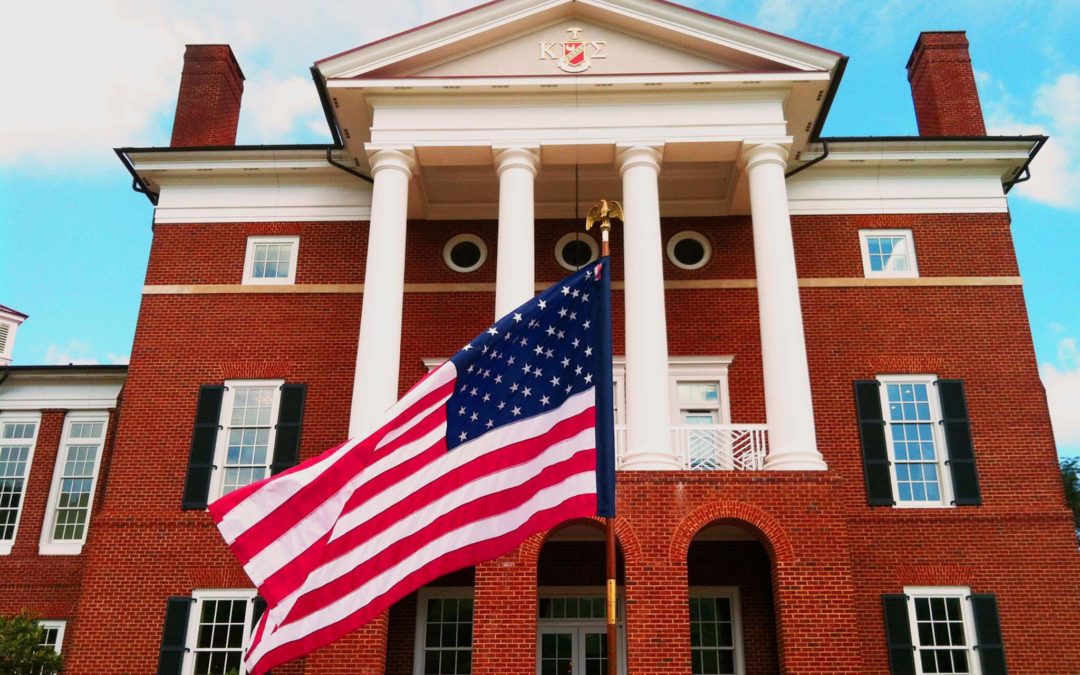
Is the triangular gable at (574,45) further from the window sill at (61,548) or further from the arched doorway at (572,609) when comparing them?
the window sill at (61,548)

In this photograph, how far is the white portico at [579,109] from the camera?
58.3ft

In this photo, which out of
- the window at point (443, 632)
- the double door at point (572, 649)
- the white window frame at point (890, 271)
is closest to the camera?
the window at point (443, 632)

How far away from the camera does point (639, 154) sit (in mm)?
18422

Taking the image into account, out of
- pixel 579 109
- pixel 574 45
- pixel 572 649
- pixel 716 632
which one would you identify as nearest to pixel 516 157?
pixel 579 109

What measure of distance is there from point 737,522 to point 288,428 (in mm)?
8892

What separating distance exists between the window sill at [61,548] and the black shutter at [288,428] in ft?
18.0

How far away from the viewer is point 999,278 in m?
20.1

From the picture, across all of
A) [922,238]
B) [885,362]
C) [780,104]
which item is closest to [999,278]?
Answer: [922,238]

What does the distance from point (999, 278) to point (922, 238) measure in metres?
1.72

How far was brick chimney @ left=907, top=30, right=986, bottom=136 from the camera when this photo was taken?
21953 mm

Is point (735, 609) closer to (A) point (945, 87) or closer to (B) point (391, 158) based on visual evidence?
(B) point (391, 158)

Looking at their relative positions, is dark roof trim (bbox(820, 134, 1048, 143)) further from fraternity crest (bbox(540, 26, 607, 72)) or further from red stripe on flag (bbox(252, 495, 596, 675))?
red stripe on flag (bbox(252, 495, 596, 675))

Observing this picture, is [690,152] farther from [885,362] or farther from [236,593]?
[236,593]

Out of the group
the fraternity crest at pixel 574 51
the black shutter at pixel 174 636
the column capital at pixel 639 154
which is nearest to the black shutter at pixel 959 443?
the column capital at pixel 639 154
